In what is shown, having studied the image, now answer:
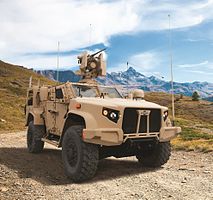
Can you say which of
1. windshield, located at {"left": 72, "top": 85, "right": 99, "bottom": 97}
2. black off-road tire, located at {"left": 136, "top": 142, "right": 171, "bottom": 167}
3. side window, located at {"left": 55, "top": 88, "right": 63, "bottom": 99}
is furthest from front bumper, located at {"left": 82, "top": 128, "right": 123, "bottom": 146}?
side window, located at {"left": 55, "top": 88, "right": 63, "bottom": 99}

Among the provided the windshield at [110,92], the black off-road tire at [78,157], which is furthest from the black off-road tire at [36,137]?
the black off-road tire at [78,157]

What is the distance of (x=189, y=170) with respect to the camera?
874cm

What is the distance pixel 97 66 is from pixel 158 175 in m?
4.95

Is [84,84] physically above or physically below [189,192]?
above

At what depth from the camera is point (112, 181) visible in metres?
7.57

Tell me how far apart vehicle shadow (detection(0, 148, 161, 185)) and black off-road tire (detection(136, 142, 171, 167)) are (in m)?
0.28

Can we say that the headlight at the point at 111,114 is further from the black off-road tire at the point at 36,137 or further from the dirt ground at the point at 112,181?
the black off-road tire at the point at 36,137

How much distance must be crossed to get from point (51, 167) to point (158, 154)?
323 cm

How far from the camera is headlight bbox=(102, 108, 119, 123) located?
7613 millimetres

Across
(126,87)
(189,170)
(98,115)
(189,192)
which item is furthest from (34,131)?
(189,192)

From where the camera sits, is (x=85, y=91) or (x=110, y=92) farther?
(x=110, y=92)

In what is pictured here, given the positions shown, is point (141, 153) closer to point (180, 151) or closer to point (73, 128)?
point (73, 128)

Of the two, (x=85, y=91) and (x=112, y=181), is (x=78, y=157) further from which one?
(x=85, y=91)

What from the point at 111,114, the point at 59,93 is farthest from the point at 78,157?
the point at 59,93
